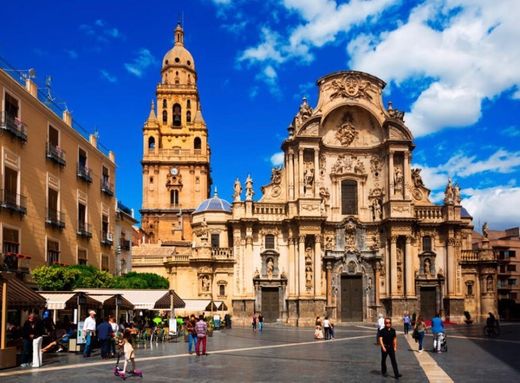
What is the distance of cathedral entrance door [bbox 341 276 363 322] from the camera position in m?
53.2

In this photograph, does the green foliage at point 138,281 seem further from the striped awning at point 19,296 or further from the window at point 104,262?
the striped awning at point 19,296

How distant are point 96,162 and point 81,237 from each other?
6420 millimetres

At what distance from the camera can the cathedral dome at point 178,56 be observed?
95.5 m

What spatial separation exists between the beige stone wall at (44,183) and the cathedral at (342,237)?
14.9m

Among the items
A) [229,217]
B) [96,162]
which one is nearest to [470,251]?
[229,217]

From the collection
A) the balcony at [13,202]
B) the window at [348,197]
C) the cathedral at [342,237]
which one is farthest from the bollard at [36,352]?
the window at [348,197]

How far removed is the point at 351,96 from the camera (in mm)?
54750

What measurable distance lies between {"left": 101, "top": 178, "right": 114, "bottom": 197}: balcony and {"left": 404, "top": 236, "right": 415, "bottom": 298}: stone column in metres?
25.4

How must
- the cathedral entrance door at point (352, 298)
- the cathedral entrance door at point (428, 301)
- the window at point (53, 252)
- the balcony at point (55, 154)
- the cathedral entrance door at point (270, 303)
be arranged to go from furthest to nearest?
1. the cathedral entrance door at point (428, 301)
2. the cathedral entrance door at point (352, 298)
3. the cathedral entrance door at point (270, 303)
4. the balcony at point (55, 154)
5. the window at point (53, 252)

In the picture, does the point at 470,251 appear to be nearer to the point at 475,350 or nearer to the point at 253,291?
the point at 253,291

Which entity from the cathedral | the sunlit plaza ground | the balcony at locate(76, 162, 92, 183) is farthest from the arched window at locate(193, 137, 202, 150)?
the sunlit plaza ground

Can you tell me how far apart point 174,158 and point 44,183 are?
54991 millimetres

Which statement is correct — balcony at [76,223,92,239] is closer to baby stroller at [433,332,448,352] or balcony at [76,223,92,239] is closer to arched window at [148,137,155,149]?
baby stroller at [433,332,448,352]

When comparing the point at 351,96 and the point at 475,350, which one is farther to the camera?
the point at 351,96
